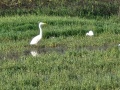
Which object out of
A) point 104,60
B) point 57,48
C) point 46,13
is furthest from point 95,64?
point 46,13

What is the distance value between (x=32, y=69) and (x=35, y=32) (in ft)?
16.9

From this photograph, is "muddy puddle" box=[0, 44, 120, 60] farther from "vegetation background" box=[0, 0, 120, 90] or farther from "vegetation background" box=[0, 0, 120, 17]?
"vegetation background" box=[0, 0, 120, 17]

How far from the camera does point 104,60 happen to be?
9938mm

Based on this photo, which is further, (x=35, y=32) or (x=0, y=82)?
(x=35, y=32)

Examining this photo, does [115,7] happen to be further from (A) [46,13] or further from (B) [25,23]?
(B) [25,23]

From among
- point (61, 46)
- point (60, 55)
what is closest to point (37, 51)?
point (61, 46)

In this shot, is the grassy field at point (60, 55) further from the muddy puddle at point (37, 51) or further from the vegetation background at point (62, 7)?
the vegetation background at point (62, 7)

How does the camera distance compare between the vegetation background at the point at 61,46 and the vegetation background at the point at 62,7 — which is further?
the vegetation background at the point at 62,7

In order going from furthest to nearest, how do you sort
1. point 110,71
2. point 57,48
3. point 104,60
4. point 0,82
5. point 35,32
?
point 35,32
point 57,48
point 104,60
point 110,71
point 0,82

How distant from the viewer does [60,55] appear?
1081 centimetres

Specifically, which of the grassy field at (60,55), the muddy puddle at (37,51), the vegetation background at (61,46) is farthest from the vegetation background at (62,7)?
the muddy puddle at (37,51)

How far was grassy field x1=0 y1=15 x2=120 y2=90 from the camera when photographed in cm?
812

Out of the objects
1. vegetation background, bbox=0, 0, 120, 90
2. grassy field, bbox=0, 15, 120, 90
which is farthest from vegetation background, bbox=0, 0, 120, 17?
grassy field, bbox=0, 15, 120, 90

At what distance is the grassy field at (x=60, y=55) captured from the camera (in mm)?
8117
